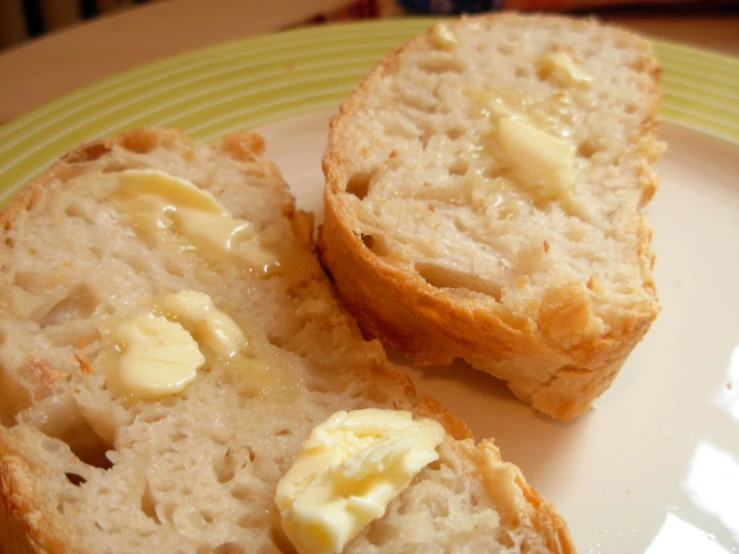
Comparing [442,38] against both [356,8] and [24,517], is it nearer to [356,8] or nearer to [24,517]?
[356,8]

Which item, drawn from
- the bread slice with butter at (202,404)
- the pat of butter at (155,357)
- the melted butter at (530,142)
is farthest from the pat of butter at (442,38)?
the pat of butter at (155,357)

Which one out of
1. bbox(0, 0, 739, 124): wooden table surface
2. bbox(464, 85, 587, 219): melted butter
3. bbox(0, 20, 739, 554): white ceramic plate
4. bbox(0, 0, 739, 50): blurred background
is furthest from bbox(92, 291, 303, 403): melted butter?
bbox(0, 0, 739, 50): blurred background

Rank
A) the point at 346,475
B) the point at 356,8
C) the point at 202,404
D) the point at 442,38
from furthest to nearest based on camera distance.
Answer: the point at 356,8, the point at 442,38, the point at 202,404, the point at 346,475

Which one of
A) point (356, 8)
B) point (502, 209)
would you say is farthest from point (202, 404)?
point (356, 8)

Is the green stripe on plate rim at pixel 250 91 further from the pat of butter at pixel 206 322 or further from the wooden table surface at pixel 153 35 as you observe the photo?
the pat of butter at pixel 206 322

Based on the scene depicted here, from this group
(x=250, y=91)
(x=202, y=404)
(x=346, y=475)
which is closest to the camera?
(x=346, y=475)

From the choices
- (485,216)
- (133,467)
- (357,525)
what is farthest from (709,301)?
(133,467)
